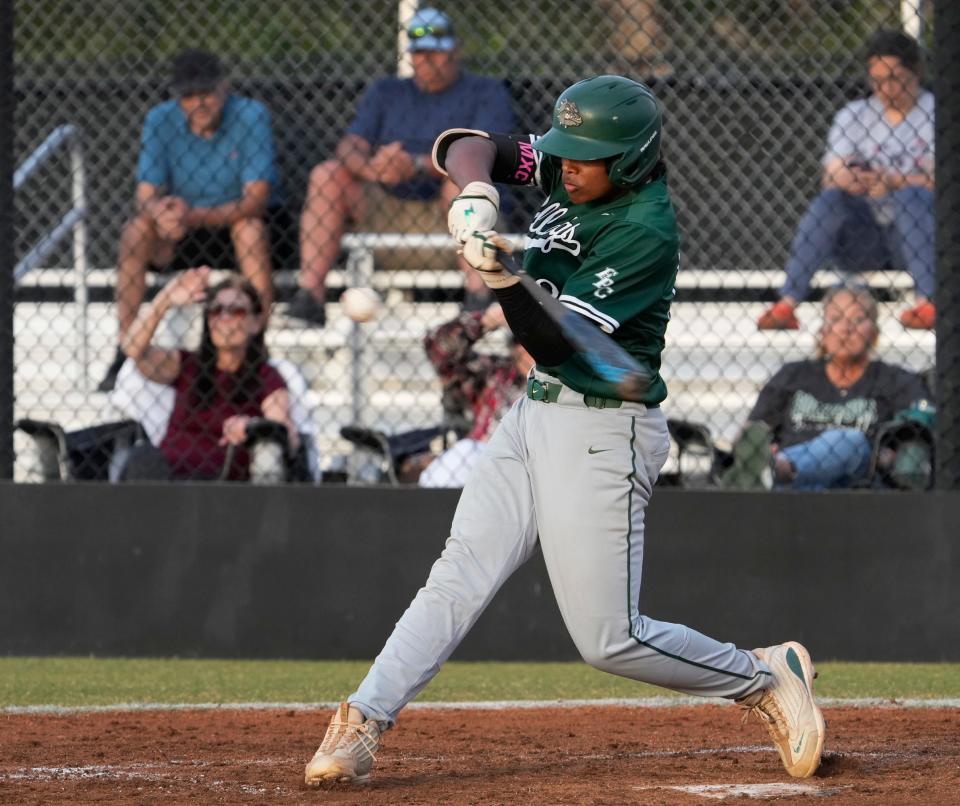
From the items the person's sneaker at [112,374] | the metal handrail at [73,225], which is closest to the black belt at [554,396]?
the person's sneaker at [112,374]

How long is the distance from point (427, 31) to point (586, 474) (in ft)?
14.3

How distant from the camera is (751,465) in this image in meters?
Answer: 6.23

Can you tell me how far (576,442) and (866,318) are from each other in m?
3.43

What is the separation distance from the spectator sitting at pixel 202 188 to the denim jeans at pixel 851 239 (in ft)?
7.93

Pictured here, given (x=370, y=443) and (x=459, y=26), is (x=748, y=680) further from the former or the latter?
(x=459, y=26)

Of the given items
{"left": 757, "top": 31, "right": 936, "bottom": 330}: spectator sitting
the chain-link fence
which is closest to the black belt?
the chain-link fence

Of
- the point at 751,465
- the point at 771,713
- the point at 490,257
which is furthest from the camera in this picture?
the point at 751,465

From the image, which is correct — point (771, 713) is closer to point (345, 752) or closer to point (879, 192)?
point (345, 752)

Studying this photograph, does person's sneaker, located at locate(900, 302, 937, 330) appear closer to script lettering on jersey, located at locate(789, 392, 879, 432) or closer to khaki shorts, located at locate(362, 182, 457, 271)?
script lettering on jersey, located at locate(789, 392, 879, 432)

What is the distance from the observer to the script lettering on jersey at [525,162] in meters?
3.70

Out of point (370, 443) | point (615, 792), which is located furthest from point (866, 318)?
point (615, 792)

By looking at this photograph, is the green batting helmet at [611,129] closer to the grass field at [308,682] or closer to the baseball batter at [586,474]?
the baseball batter at [586,474]

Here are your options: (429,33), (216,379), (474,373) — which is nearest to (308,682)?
(216,379)

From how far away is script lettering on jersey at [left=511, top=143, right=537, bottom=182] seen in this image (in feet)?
12.1
